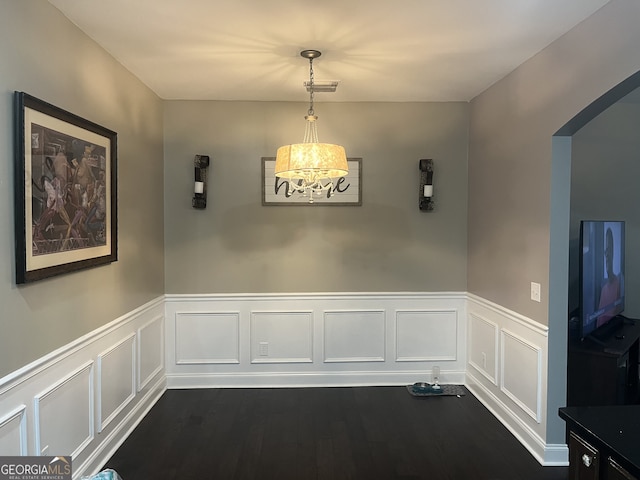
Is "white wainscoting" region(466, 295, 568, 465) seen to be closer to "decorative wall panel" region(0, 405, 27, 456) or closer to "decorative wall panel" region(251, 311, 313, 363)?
"decorative wall panel" region(251, 311, 313, 363)

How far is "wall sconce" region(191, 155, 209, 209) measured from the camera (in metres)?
3.90

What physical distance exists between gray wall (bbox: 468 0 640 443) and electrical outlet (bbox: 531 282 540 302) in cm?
5

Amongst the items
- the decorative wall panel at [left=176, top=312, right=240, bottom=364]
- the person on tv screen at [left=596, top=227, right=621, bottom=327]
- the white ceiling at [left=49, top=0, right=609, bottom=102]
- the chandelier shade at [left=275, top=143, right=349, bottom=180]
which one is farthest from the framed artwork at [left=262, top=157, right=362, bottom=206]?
the person on tv screen at [left=596, top=227, right=621, bottom=327]

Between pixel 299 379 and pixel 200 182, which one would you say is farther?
pixel 299 379

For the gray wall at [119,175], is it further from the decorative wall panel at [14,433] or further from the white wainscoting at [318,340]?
the white wainscoting at [318,340]

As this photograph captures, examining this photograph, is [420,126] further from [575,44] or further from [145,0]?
[145,0]

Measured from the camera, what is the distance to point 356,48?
2793 mm

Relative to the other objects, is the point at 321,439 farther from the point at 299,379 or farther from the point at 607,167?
the point at 607,167

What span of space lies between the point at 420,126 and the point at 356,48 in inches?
58.6

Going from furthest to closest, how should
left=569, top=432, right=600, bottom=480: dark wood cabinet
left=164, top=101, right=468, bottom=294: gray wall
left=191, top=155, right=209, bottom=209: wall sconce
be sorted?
left=164, top=101, right=468, bottom=294: gray wall
left=191, top=155, right=209, bottom=209: wall sconce
left=569, top=432, right=600, bottom=480: dark wood cabinet

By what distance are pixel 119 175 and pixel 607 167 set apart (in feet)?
13.1

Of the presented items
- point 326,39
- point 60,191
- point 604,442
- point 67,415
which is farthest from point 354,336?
point 604,442

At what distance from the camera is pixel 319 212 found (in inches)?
160

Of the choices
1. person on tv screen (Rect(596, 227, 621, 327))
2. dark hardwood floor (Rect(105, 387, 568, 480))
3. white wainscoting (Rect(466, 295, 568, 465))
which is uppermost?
person on tv screen (Rect(596, 227, 621, 327))
